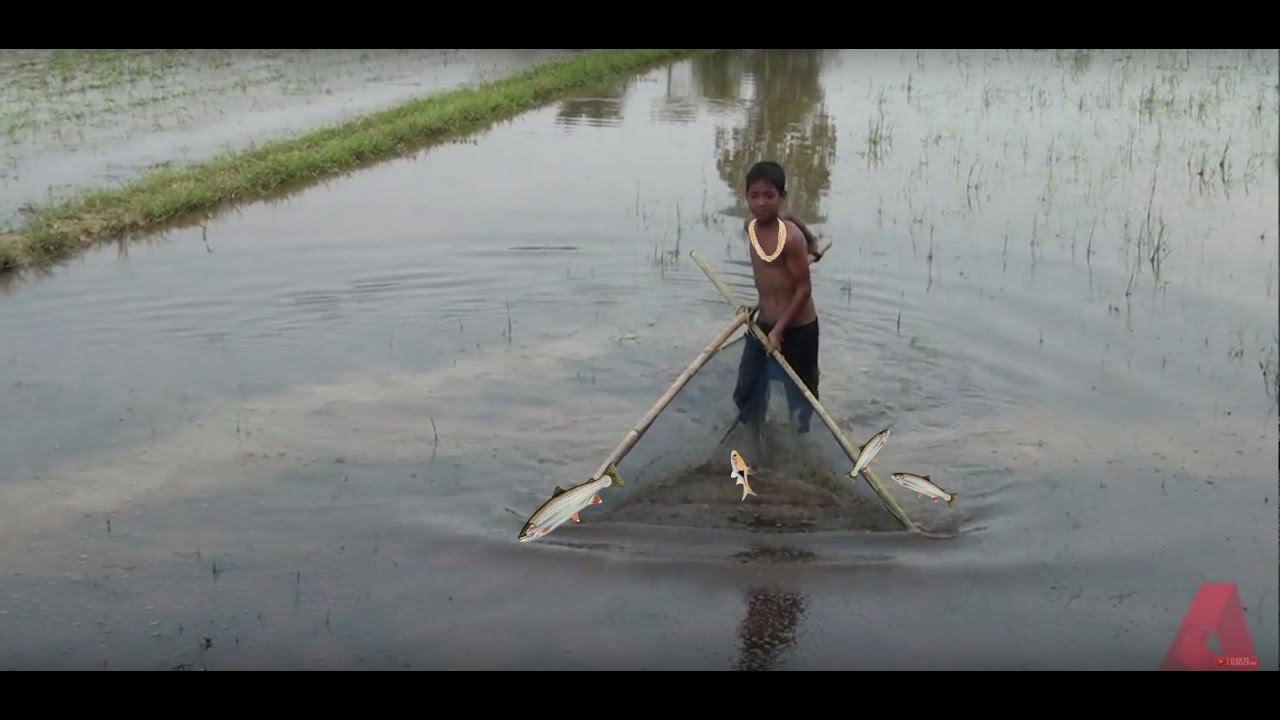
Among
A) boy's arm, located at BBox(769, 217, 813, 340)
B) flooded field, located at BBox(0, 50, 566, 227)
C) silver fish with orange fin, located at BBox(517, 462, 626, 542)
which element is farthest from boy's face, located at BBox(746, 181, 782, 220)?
flooded field, located at BBox(0, 50, 566, 227)

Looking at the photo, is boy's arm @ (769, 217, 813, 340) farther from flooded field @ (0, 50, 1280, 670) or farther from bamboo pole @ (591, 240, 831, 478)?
flooded field @ (0, 50, 1280, 670)

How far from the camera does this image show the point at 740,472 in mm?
3830

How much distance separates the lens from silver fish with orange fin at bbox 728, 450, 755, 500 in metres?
3.65

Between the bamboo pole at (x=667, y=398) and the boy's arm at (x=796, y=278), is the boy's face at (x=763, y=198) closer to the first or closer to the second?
the boy's arm at (x=796, y=278)

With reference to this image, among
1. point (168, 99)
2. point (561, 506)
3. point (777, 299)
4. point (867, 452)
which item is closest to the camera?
point (561, 506)

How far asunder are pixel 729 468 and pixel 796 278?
0.69 m

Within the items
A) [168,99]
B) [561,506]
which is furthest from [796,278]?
[168,99]

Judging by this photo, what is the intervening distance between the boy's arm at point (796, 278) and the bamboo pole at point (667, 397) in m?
0.12

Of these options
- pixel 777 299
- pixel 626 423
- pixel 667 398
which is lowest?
pixel 626 423

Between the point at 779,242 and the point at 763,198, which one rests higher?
the point at 763,198

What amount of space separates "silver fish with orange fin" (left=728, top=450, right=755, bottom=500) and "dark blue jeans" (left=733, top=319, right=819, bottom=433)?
0.19 m

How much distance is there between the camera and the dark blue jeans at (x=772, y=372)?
12.8 ft

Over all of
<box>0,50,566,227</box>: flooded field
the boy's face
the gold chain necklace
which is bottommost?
<box>0,50,566,227</box>: flooded field

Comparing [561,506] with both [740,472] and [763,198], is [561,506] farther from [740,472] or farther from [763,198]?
[763,198]
